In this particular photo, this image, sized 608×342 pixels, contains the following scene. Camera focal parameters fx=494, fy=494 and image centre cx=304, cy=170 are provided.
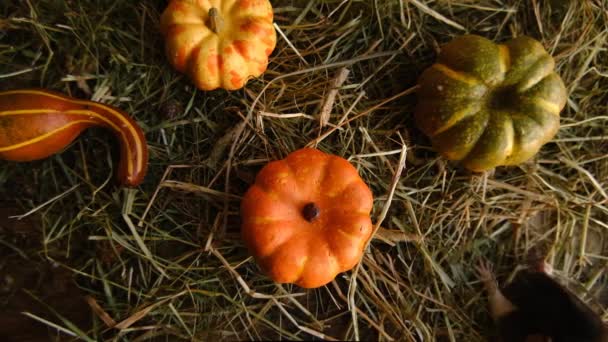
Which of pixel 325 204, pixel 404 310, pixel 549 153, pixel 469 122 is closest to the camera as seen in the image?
pixel 325 204

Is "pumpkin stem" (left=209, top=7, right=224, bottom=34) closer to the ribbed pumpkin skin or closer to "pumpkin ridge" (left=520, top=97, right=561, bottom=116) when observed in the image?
the ribbed pumpkin skin

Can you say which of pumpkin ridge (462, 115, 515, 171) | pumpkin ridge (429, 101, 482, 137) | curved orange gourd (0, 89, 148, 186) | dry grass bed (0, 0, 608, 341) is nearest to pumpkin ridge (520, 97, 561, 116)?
pumpkin ridge (462, 115, 515, 171)

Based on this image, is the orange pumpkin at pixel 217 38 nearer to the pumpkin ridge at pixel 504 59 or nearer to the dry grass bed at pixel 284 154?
the dry grass bed at pixel 284 154

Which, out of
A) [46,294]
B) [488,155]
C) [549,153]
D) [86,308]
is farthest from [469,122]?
[46,294]

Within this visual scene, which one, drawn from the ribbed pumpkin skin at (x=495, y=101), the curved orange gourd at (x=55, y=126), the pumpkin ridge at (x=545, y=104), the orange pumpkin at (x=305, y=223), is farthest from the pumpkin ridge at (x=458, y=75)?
the curved orange gourd at (x=55, y=126)

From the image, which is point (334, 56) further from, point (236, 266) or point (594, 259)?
point (594, 259)

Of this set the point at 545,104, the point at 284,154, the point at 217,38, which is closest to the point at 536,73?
the point at 545,104
